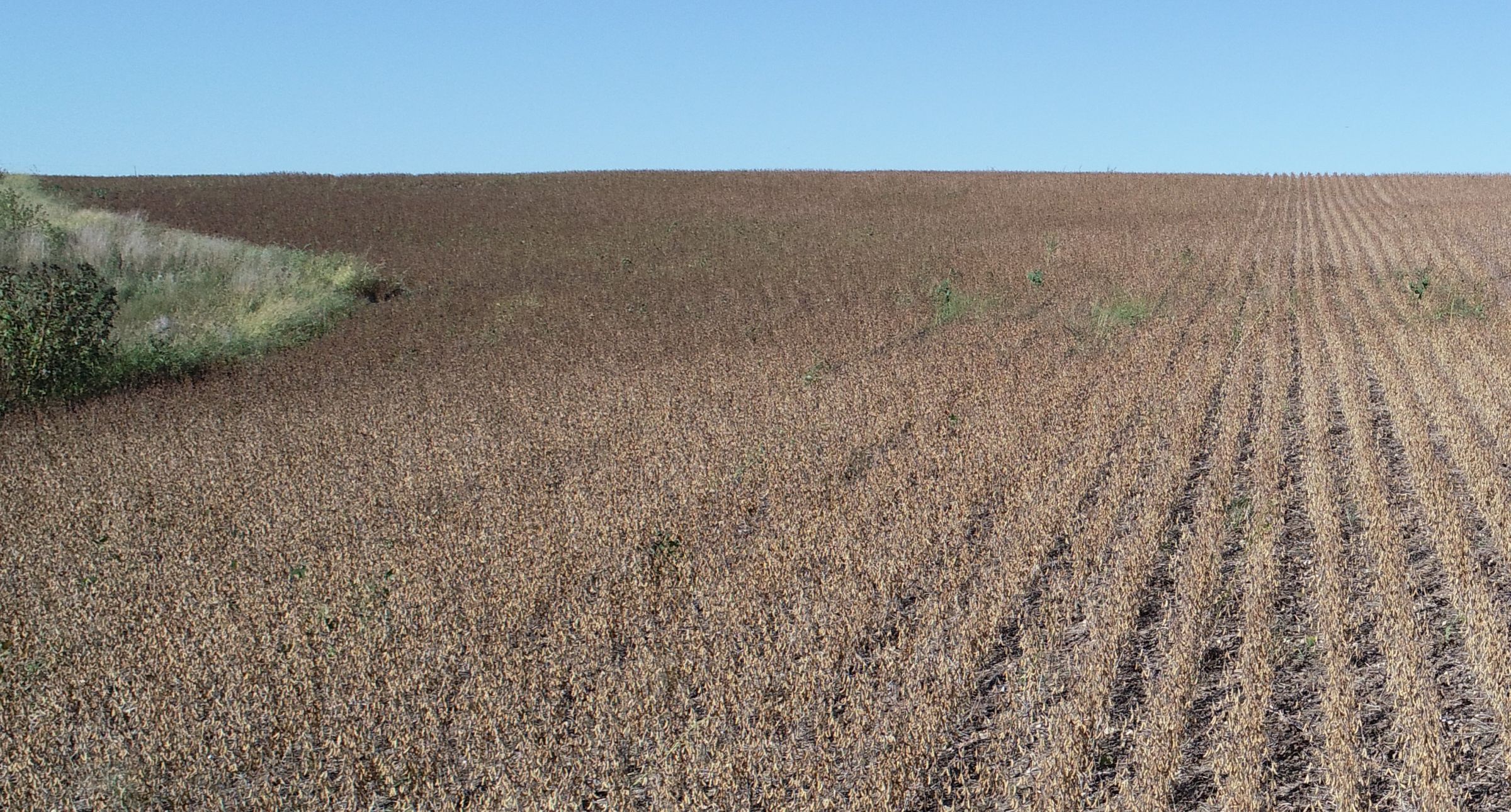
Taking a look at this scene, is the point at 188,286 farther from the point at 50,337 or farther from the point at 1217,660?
the point at 1217,660

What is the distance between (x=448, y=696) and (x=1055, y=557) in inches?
131

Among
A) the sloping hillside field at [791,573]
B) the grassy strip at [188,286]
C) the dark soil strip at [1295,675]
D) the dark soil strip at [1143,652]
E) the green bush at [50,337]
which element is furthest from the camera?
the grassy strip at [188,286]

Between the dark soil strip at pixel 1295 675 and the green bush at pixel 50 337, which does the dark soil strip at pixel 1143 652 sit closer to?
the dark soil strip at pixel 1295 675

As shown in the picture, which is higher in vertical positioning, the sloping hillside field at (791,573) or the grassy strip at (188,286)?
the grassy strip at (188,286)

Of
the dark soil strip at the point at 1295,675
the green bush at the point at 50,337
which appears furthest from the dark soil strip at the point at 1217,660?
the green bush at the point at 50,337

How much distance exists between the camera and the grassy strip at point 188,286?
16.6 m

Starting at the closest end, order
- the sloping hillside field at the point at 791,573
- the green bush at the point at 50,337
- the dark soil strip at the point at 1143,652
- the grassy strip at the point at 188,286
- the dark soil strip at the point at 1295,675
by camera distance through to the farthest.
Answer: the dark soil strip at the point at 1295,675 → the dark soil strip at the point at 1143,652 → the sloping hillside field at the point at 791,573 → the green bush at the point at 50,337 → the grassy strip at the point at 188,286

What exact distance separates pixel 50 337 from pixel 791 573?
11.9m

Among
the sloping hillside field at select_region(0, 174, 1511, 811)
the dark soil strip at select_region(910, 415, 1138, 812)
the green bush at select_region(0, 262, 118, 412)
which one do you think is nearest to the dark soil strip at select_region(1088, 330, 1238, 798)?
the sloping hillside field at select_region(0, 174, 1511, 811)

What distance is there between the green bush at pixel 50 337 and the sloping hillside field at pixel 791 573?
0.93 metres

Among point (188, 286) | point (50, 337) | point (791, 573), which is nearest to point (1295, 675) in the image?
point (791, 573)

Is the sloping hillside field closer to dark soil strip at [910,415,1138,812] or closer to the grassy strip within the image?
dark soil strip at [910,415,1138,812]

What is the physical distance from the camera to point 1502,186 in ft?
136

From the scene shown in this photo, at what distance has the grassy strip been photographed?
16.6m
